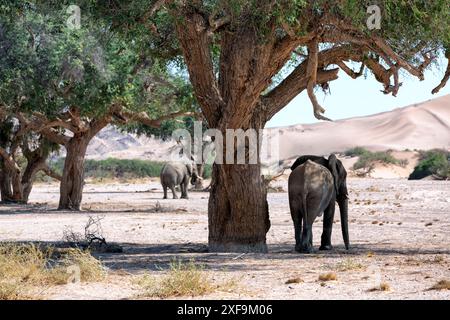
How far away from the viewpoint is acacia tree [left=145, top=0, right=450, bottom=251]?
14547mm

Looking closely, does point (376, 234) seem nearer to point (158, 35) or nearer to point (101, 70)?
point (158, 35)

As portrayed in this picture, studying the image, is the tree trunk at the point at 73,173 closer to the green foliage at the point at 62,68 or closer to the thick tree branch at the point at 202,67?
the green foliage at the point at 62,68

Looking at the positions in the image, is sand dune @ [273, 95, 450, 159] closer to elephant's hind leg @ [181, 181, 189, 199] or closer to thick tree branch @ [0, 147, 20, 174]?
elephant's hind leg @ [181, 181, 189, 199]

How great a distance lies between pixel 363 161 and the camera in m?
90.5

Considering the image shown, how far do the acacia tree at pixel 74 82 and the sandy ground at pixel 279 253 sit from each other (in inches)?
104

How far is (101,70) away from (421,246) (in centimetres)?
1084

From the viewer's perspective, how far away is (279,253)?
52.9ft

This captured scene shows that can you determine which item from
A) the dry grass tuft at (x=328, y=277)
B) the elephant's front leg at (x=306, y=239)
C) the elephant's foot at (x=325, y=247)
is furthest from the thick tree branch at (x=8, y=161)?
the dry grass tuft at (x=328, y=277)

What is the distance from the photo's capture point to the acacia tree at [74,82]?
79.6 feet

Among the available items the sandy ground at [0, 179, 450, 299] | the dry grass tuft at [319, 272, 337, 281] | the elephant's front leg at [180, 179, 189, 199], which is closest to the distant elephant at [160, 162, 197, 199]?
the elephant's front leg at [180, 179, 189, 199]

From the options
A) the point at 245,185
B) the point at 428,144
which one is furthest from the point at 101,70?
the point at 428,144

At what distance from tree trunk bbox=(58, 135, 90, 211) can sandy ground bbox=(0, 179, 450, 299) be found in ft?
2.66

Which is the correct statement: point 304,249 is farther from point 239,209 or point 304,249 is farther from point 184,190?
point 184,190

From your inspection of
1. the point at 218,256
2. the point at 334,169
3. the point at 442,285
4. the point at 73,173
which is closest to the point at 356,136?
the point at 73,173
